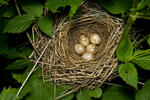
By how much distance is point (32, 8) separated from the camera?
114 cm

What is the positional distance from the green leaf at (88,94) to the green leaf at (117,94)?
63 mm

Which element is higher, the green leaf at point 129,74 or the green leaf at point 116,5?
the green leaf at point 116,5

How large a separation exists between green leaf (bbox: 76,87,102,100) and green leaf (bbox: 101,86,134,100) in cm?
6

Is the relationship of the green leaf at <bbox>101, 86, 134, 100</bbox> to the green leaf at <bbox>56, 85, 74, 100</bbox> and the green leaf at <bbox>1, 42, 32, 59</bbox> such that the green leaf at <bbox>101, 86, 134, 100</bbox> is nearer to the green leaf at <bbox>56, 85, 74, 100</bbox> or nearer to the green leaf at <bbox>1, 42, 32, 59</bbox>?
the green leaf at <bbox>56, 85, 74, 100</bbox>

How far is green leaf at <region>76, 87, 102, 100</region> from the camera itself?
1.17m

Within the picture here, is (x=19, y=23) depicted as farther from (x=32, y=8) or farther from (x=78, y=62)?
(x=78, y=62)

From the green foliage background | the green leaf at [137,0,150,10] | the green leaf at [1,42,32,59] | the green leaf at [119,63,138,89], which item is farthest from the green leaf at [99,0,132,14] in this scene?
the green leaf at [1,42,32,59]

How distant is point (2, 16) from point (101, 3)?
0.51 meters

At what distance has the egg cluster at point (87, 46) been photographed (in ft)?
4.71

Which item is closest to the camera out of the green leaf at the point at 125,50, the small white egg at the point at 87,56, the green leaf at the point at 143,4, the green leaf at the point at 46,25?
the green leaf at the point at 143,4

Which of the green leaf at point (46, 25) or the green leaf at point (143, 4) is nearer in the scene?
the green leaf at point (143, 4)

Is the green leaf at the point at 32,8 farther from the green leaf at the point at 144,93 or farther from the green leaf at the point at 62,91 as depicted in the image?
the green leaf at the point at 144,93

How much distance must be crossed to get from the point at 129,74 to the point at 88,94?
0.27 meters

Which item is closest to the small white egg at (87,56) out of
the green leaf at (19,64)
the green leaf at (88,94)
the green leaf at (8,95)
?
the green leaf at (88,94)
